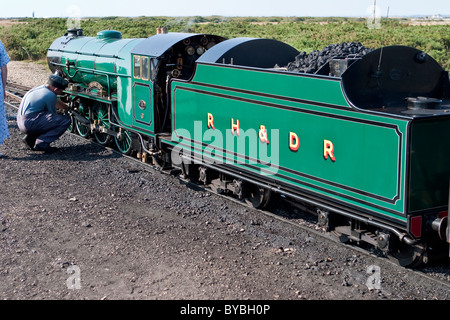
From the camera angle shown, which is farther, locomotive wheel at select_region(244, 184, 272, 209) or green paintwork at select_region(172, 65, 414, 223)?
locomotive wheel at select_region(244, 184, 272, 209)

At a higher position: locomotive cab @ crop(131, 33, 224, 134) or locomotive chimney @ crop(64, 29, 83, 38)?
locomotive chimney @ crop(64, 29, 83, 38)

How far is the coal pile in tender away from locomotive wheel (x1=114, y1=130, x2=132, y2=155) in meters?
4.80

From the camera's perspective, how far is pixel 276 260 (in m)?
6.33

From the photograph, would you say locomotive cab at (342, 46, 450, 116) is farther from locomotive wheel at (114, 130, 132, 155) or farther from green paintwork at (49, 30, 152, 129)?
locomotive wheel at (114, 130, 132, 155)

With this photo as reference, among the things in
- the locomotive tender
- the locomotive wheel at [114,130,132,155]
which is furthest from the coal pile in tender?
the locomotive wheel at [114,130,132,155]

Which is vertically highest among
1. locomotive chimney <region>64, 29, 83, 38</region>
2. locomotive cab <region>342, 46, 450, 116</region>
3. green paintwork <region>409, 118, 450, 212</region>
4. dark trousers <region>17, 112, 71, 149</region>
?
locomotive chimney <region>64, 29, 83, 38</region>

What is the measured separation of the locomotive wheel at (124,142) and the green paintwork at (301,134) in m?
2.52

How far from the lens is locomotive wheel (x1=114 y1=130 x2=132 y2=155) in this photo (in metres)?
11.4

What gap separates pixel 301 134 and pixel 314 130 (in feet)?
0.87

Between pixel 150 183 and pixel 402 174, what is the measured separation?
494 cm

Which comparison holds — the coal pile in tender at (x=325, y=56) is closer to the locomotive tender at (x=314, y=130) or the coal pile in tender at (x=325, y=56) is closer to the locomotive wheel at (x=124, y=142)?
the locomotive tender at (x=314, y=130)

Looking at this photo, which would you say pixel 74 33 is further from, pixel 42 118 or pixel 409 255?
pixel 409 255

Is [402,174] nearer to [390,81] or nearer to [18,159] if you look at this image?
[390,81]
